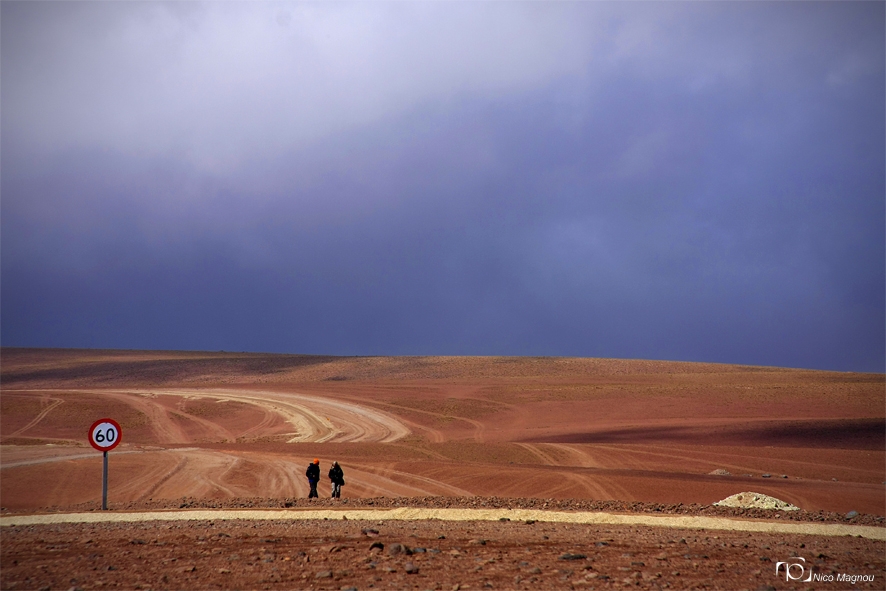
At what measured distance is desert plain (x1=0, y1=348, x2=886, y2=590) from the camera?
26.3ft

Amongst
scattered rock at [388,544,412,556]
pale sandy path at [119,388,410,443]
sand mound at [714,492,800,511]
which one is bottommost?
sand mound at [714,492,800,511]

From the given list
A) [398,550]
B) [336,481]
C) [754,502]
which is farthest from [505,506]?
[754,502]

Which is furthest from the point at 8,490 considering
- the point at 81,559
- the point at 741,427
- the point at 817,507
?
the point at 741,427

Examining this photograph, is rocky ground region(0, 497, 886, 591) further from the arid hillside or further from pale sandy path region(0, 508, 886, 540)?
the arid hillside

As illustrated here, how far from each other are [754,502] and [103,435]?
52.5 feet

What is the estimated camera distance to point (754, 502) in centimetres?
1591

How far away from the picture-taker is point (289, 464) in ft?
72.1

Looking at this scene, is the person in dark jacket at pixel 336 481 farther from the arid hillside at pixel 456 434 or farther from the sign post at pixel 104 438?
the sign post at pixel 104 438

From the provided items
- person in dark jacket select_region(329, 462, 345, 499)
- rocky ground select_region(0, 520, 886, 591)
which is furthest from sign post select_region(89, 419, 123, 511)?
person in dark jacket select_region(329, 462, 345, 499)

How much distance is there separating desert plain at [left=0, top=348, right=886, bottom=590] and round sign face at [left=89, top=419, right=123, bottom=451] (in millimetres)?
1435

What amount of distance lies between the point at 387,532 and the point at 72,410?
34.9m

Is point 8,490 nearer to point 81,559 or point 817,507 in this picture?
point 81,559

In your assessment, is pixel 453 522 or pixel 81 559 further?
pixel 453 522

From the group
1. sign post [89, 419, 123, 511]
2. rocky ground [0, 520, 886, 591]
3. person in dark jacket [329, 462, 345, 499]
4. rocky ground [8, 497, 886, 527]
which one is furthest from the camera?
person in dark jacket [329, 462, 345, 499]
